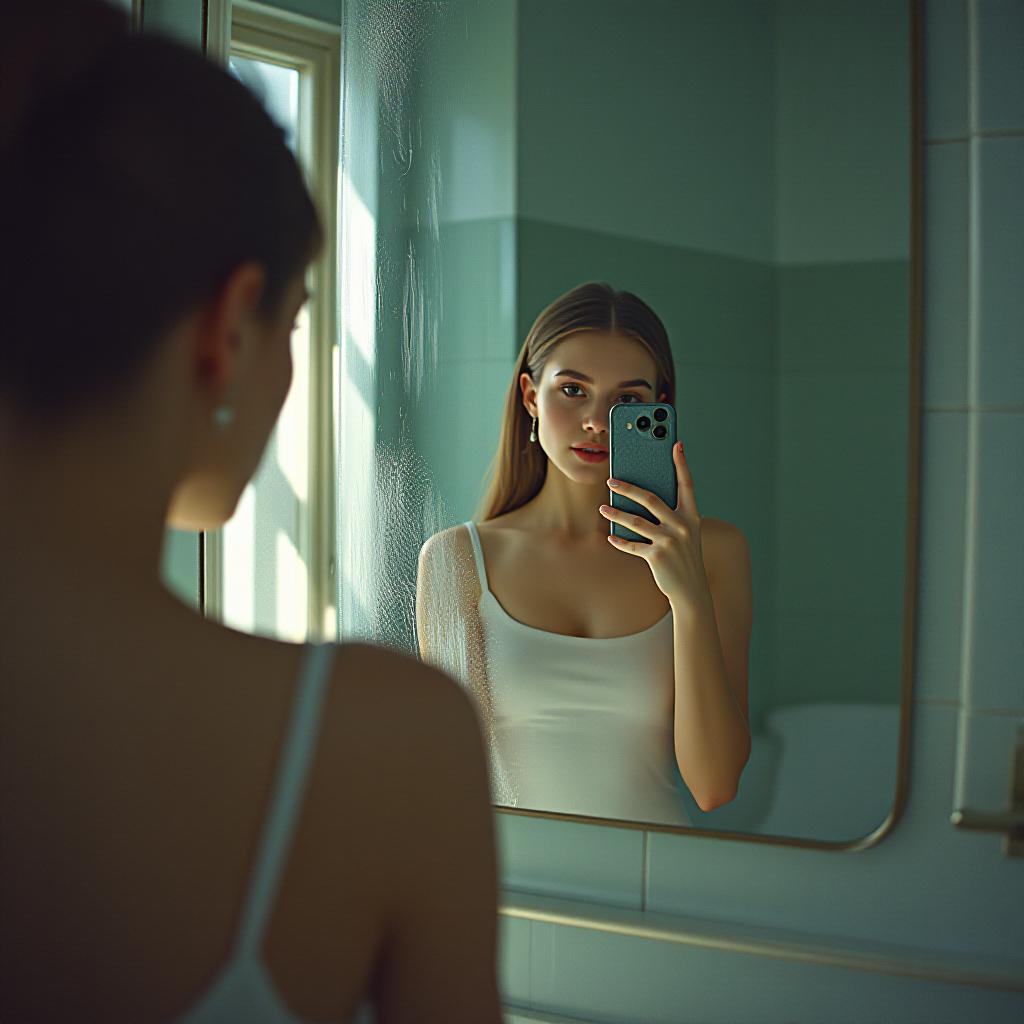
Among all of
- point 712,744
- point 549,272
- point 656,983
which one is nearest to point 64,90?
point 549,272

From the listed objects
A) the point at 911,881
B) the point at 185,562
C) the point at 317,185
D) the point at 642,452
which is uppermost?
the point at 317,185

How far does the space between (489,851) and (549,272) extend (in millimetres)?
569

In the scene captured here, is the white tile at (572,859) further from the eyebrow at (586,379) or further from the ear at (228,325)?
the ear at (228,325)

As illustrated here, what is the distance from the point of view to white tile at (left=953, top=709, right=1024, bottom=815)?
75 centimetres

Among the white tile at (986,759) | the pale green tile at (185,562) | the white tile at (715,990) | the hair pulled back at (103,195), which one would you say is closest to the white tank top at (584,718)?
the white tile at (715,990)

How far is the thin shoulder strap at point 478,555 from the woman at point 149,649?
514 mm

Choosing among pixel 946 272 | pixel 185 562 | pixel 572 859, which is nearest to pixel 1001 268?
pixel 946 272

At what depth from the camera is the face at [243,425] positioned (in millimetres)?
376

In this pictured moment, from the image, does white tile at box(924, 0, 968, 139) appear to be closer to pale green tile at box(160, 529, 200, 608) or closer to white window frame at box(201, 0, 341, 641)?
white window frame at box(201, 0, 341, 641)

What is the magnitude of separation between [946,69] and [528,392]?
1.30 ft

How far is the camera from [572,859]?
88cm

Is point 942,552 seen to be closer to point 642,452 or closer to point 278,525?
point 642,452

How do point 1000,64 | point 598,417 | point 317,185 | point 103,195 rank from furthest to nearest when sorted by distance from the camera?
point 317,185 → point 598,417 → point 1000,64 → point 103,195

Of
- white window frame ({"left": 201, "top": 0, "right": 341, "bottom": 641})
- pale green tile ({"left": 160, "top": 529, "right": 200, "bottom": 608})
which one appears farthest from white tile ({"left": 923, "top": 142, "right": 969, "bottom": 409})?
pale green tile ({"left": 160, "top": 529, "right": 200, "bottom": 608})
